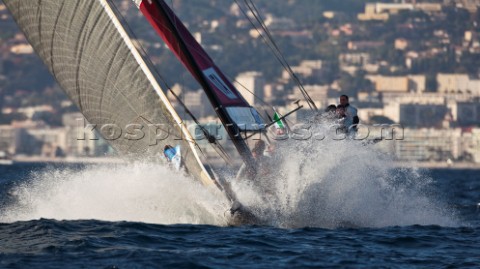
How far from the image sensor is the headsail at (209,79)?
13.6 m

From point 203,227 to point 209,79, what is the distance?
1.57 meters

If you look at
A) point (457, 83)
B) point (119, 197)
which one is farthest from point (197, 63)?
point (457, 83)

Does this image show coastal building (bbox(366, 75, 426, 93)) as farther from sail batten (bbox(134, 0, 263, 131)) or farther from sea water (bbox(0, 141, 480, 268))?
sail batten (bbox(134, 0, 263, 131))

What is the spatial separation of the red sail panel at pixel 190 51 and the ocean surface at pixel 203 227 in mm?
1016

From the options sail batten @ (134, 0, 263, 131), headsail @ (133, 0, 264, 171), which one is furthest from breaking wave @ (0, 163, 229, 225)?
sail batten @ (134, 0, 263, 131)

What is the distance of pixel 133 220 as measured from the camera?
14.4 metres

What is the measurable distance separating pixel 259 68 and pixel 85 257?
126146mm

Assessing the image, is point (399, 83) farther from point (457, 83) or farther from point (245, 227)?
point (245, 227)

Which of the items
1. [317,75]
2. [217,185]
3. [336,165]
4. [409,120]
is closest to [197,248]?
[217,185]

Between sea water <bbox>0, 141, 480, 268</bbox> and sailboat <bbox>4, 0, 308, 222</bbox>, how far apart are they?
384mm

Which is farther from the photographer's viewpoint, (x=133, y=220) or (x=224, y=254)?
(x=133, y=220)

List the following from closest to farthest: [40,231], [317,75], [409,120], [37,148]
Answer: [40,231] < [37,148] < [409,120] < [317,75]

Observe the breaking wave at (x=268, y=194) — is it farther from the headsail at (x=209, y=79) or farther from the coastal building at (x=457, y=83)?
the coastal building at (x=457, y=83)

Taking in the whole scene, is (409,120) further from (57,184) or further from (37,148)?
(57,184)
